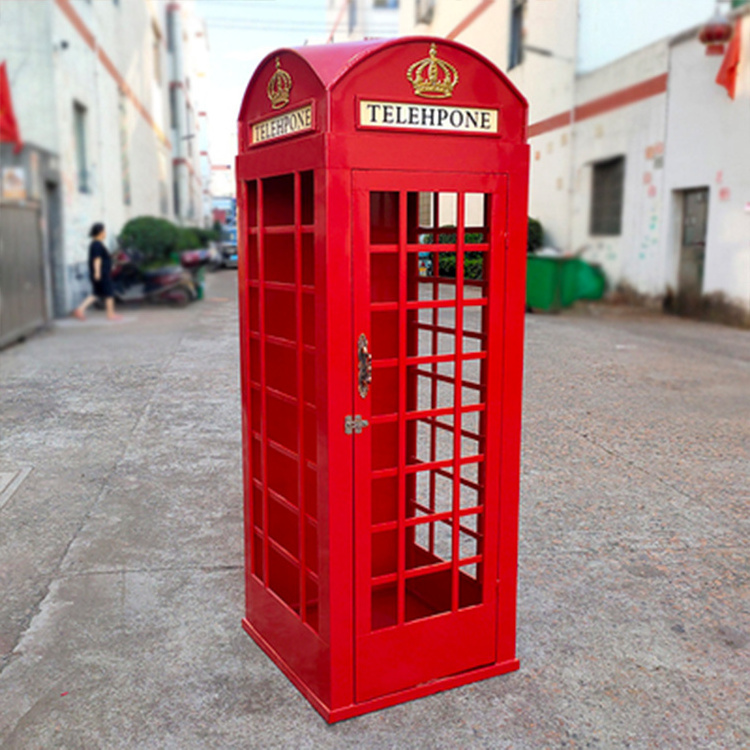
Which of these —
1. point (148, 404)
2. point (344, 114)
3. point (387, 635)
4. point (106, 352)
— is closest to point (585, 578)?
point (387, 635)

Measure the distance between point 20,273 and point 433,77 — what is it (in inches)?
391

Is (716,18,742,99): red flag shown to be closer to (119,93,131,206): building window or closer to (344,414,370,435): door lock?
(344,414,370,435): door lock

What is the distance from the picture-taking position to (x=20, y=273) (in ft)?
35.9

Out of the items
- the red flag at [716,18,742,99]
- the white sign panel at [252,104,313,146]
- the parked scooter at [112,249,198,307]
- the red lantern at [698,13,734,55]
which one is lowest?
the parked scooter at [112,249,198,307]

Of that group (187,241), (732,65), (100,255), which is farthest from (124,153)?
(732,65)

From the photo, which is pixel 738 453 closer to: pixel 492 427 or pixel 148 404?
pixel 492 427

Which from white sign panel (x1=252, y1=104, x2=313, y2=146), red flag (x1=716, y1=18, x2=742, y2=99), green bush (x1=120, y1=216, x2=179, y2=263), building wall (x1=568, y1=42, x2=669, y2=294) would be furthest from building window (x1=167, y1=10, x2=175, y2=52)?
white sign panel (x1=252, y1=104, x2=313, y2=146)

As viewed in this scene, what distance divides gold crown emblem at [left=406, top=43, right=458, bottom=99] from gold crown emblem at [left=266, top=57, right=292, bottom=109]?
0.38 m

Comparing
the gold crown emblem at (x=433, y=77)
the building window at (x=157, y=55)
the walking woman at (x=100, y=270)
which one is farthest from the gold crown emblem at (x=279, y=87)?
the building window at (x=157, y=55)

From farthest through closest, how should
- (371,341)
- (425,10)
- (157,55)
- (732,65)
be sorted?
(157,55) < (732,65) < (425,10) < (371,341)

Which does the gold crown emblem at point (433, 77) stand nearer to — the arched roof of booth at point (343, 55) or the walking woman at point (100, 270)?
the arched roof of booth at point (343, 55)

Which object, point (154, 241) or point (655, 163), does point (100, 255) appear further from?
point (655, 163)

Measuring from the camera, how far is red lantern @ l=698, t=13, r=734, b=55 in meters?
11.9

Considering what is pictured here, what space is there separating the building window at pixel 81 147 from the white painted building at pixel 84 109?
2 cm
